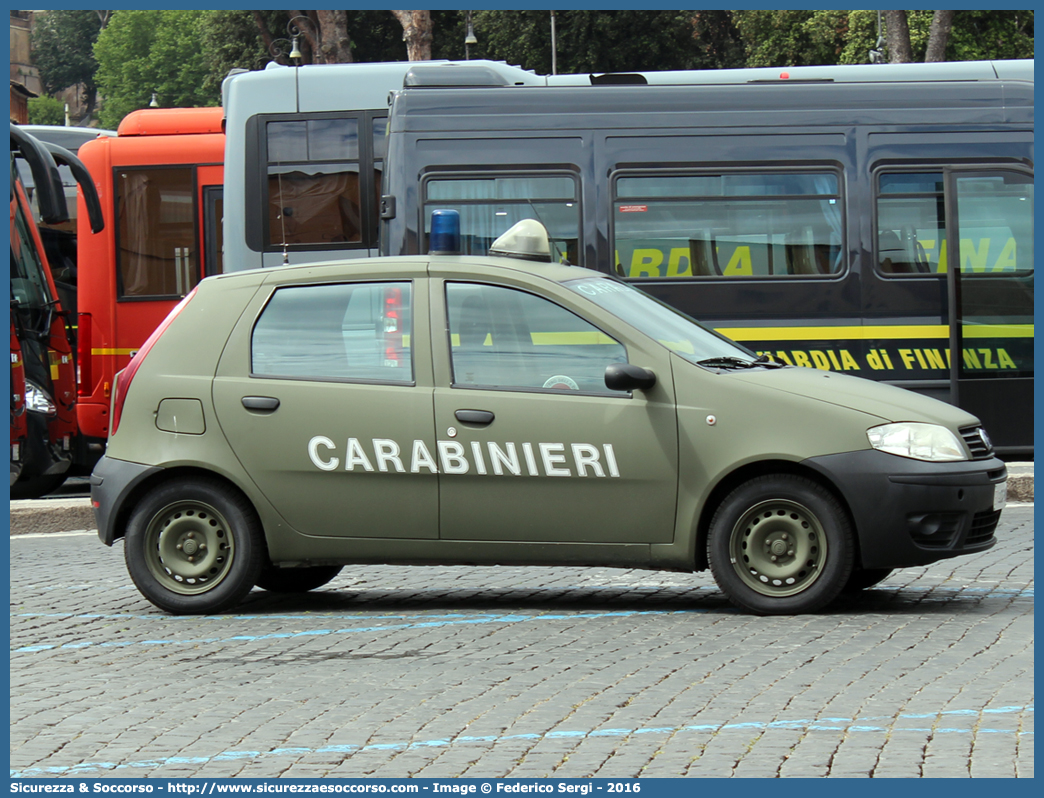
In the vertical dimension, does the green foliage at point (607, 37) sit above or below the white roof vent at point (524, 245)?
above

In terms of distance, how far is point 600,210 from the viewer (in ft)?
43.3

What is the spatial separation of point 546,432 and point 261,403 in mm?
1351

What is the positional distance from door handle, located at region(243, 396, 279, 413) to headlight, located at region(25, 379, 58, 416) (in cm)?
781

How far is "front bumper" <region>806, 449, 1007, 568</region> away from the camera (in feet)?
22.1

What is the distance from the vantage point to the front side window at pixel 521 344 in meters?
7.09

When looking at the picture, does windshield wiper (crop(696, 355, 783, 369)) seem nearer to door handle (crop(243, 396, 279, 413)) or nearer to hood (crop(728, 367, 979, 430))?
hood (crop(728, 367, 979, 430))

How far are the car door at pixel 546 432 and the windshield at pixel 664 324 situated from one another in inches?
6.2

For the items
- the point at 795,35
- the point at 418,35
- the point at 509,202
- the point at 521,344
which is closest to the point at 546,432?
the point at 521,344

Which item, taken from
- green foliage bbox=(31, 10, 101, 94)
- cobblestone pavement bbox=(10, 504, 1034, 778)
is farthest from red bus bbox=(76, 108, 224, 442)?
green foliage bbox=(31, 10, 101, 94)

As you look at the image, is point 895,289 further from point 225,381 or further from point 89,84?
point 89,84

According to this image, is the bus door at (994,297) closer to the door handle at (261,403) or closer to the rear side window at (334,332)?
the rear side window at (334,332)

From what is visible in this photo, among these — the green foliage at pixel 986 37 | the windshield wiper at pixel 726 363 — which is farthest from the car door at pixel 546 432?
the green foliage at pixel 986 37

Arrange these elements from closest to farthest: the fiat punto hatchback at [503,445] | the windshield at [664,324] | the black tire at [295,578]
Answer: the fiat punto hatchback at [503,445]
the windshield at [664,324]
the black tire at [295,578]

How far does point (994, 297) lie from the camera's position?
1310cm
